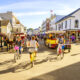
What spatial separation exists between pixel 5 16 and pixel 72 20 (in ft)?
94.0

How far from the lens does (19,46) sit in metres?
9.05

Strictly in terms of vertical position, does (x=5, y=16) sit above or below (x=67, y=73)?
above

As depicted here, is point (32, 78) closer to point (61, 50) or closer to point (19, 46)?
point (19, 46)

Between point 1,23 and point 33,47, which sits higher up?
point 1,23

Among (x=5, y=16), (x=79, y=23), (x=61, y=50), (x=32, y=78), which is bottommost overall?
(x=32, y=78)

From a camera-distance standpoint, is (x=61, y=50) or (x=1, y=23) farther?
(x=1, y=23)

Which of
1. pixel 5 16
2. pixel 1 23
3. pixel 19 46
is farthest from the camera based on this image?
pixel 5 16

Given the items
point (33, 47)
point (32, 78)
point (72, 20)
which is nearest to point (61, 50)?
point (33, 47)

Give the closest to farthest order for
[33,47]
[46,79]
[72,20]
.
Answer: [46,79]
[33,47]
[72,20]

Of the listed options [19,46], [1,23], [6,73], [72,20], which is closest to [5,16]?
[1,23]

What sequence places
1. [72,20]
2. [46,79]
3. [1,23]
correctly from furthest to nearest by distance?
[1,23] → [72,20] → [46,79]

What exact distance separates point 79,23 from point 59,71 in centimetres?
2586

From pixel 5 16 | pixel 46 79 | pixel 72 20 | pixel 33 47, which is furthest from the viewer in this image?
pixel 5 16

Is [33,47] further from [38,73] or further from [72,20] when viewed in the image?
[72,20]
